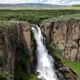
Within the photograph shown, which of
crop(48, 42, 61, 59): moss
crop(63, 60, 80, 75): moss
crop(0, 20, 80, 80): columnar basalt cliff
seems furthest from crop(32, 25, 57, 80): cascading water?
crop(63, 60, 80, 75): moss

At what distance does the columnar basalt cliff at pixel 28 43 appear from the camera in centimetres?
7325

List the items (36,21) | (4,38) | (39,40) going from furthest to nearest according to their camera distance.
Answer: (36,21)
(39,40)
(4,38)

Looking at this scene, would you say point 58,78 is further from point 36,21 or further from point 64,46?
point 36,21

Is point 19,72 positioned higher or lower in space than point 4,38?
lower

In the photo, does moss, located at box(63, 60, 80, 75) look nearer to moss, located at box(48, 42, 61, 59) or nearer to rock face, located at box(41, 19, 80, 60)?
rock face, located at box(41, 19, 80, 60)

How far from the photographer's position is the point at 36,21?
100m

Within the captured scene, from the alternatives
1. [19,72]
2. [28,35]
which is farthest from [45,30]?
[19,72]

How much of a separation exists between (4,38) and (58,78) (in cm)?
1500

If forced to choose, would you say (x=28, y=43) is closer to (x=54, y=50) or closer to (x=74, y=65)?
(x=54, y=50)

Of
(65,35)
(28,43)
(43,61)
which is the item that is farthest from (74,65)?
(28,43)

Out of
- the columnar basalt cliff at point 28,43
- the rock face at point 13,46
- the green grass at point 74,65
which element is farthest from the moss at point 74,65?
the rock face at point 13,46

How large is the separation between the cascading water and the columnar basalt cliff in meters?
1.48

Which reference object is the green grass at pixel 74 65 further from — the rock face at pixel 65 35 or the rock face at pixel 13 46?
the rock face at pixel 13 46

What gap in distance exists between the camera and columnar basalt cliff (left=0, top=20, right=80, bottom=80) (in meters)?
→ 73.2
